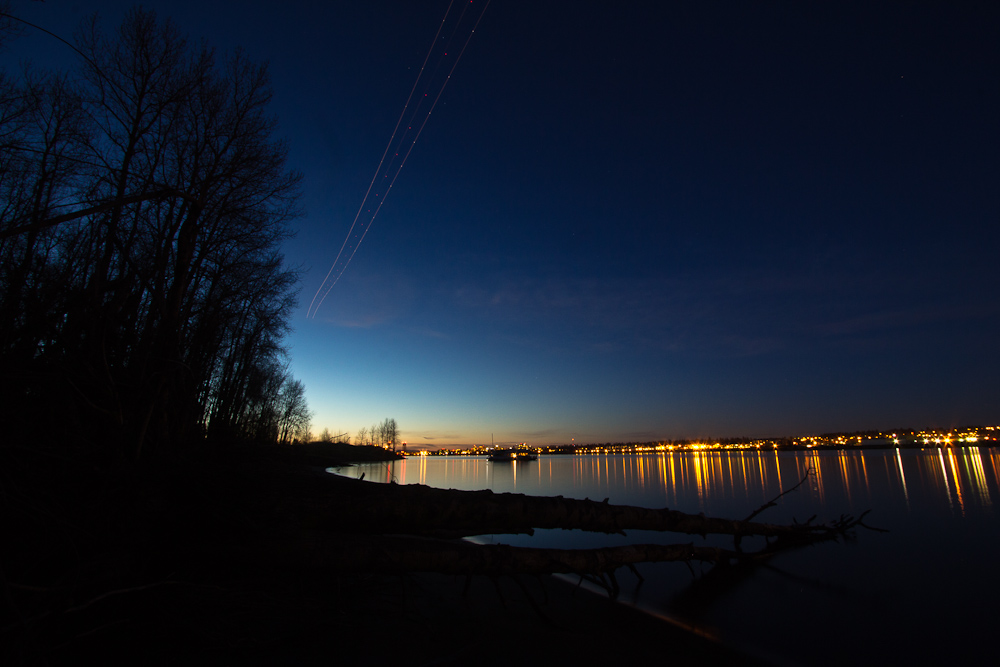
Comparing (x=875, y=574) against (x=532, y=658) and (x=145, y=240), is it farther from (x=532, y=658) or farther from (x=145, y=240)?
(x=145, y=240)

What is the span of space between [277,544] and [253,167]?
11.2 m

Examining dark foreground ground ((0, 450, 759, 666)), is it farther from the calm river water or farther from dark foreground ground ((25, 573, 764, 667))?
the calm river water

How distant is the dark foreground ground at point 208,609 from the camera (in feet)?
14.1

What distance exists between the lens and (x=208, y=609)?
503 cm

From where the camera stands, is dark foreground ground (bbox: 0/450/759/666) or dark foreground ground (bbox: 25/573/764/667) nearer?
dark foreground ground (bbox: 0/450/759/666)

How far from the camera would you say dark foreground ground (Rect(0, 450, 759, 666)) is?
4.31 metres

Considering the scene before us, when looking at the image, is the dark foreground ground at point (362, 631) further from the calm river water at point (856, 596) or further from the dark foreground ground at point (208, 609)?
the calm river water at point (856, 596)

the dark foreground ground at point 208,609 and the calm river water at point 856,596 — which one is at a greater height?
the dark foreground ground at point 208,609

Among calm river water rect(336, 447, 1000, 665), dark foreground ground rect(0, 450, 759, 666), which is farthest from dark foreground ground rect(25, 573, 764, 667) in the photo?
calm river water rect(336, 447, 1000, 665)

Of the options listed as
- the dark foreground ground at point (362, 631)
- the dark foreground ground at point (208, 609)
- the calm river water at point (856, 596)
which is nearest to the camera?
the dark foreground ground at point (208, 609)

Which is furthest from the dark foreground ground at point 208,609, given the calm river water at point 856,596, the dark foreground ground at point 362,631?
the calm river water at point 856,596

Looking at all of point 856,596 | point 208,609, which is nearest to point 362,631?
point 208,609

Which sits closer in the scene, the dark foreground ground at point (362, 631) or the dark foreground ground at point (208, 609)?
the dark foreground ground at point (208, 609)

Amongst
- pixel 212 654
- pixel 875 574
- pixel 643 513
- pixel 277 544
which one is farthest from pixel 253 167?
pixel 875 574
